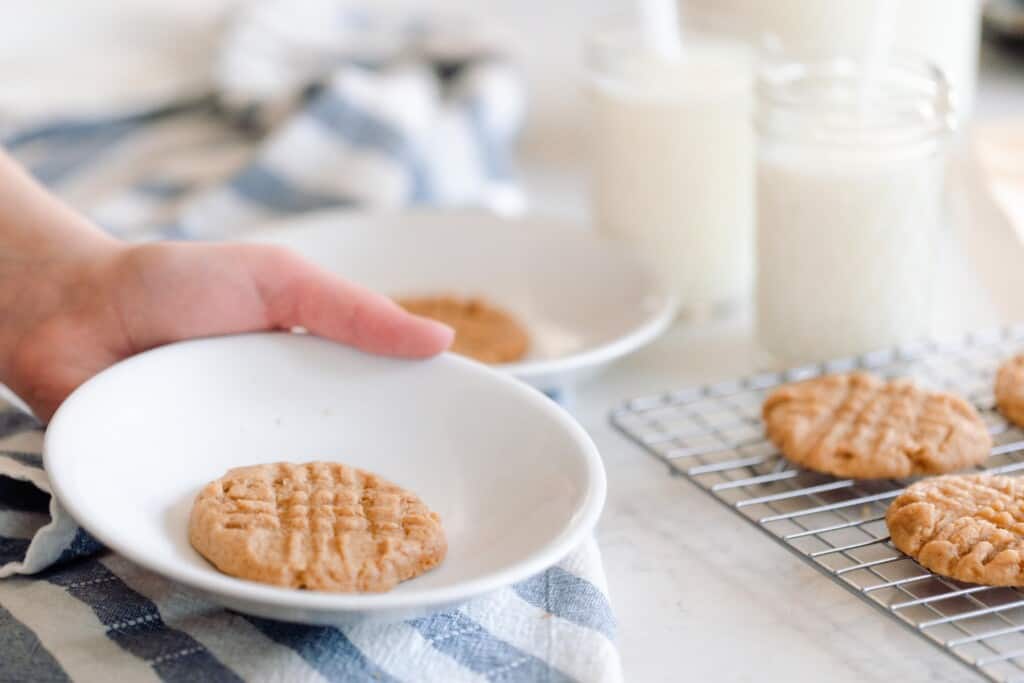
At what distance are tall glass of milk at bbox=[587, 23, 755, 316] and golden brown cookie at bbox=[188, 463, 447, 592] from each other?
22.6 inches

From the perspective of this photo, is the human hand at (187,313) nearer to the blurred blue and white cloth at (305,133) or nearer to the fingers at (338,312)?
the fingers at (338,312)

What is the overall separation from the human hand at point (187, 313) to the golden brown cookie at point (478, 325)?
21 cm

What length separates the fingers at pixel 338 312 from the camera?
951 mm

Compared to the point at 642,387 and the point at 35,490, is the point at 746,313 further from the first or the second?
the point at 35,490

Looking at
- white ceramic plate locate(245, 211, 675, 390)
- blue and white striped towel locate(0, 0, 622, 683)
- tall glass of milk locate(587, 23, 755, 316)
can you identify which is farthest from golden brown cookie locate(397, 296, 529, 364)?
blue and white striped towel locate(0, 0, 622, 683)

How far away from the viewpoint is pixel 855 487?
3.26ft

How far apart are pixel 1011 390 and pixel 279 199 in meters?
0.93

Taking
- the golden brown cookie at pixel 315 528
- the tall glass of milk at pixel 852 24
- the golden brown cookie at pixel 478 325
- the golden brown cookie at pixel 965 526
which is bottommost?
the golden brown cookie at pixel 478 325

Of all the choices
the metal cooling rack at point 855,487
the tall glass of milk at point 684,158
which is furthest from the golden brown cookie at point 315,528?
the tall glass of milk at point 684,158

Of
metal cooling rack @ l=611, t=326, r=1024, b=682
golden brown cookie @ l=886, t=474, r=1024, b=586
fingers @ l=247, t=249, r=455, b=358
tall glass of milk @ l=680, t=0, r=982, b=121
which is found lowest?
metal cooling rack @ l=611, t=326, r=1024, b=682

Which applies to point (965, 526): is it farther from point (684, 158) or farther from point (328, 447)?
point (684, 158)

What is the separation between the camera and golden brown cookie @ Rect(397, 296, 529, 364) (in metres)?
1.19

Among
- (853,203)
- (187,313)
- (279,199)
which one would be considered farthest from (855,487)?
(279,199)

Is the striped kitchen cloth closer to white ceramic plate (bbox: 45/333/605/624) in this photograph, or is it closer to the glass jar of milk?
white ceramic plate (bbox: 45/333/605/624)
